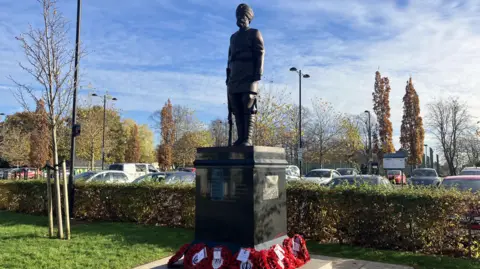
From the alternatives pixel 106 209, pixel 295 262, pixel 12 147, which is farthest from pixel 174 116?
pixel 295 262

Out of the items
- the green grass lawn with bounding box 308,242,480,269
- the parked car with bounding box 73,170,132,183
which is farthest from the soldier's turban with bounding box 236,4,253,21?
the parked car with bounding box 73,170,132,183

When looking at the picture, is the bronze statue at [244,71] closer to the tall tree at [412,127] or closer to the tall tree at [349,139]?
the tall tree at [349,139]

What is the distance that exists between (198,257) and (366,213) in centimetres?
408

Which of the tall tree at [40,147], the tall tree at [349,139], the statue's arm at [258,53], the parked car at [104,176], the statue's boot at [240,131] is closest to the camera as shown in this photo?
the statue's arm at [258,53]

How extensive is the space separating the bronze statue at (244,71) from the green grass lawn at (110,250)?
2.90 m

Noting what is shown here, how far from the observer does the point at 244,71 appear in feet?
20.2

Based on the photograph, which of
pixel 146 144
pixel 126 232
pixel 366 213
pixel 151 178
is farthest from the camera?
pixel 146 144

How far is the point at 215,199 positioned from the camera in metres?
5.78

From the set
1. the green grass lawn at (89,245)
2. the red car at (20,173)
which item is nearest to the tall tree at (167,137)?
the red car at (20,173)

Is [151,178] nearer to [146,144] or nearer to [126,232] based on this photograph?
[126,232]

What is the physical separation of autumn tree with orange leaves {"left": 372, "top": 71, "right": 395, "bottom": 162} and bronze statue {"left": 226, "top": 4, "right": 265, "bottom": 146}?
133 feet

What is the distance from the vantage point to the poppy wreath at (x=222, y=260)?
5.28 m

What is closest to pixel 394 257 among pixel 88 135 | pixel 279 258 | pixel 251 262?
pixel 279 258

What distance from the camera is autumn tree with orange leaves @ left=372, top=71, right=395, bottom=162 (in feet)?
144
